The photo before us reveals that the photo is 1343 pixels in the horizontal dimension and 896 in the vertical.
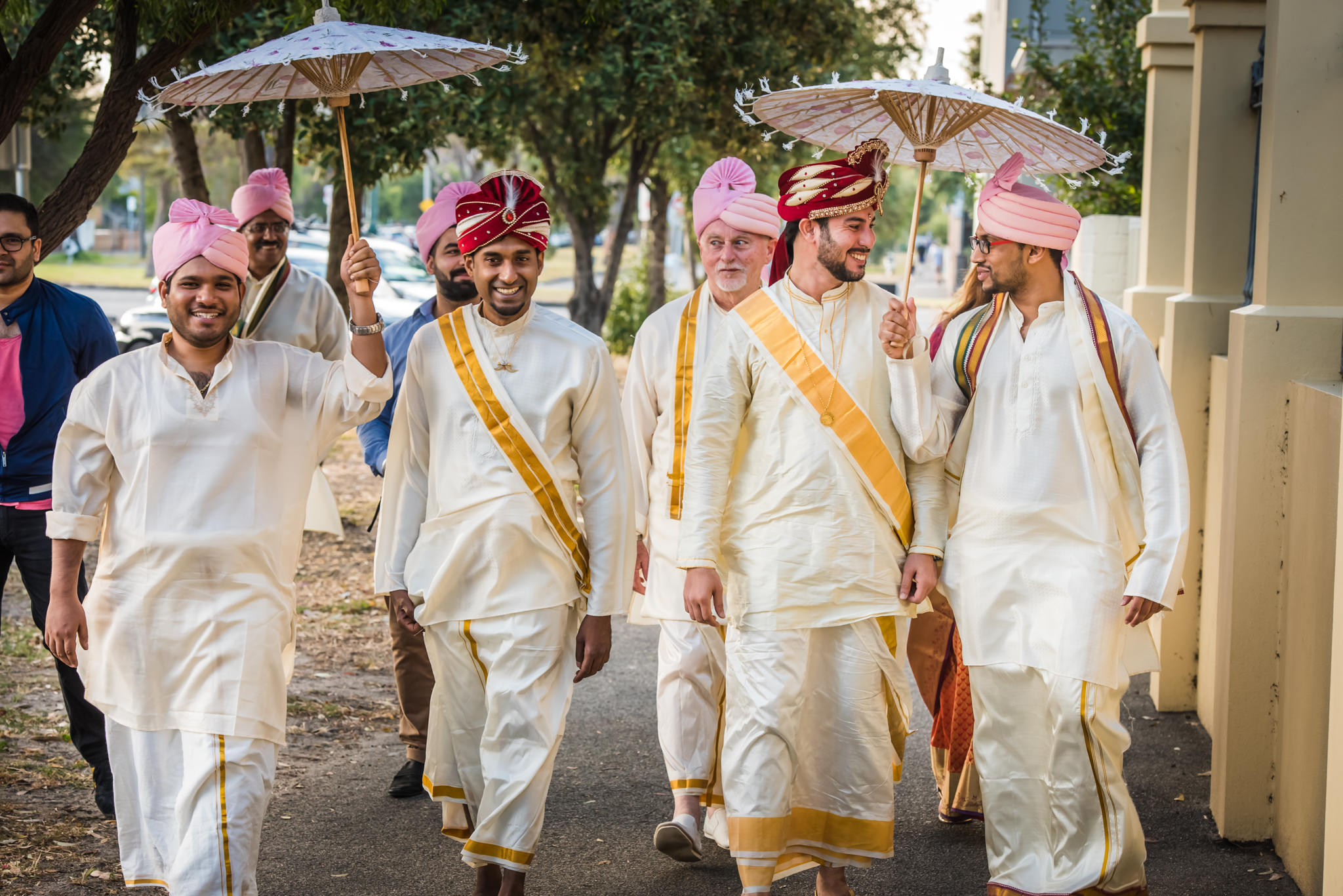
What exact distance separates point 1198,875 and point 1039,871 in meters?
0.90

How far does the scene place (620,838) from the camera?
5395mm

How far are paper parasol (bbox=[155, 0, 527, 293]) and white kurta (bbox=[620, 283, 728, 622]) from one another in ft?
3.96

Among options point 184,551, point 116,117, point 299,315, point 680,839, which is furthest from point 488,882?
point 116,117

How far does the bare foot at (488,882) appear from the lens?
4.58 meters

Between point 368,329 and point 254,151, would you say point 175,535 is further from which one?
point 254,151

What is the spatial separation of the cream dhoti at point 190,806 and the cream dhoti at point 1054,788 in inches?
86.9

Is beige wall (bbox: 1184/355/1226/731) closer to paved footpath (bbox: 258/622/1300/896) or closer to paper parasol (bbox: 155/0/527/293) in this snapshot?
paved footpath (bbox: 258/622/1300/896)

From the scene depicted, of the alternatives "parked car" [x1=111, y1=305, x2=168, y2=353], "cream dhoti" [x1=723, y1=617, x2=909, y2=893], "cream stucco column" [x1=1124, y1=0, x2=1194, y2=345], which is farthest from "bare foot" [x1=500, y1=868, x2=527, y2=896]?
"parked car" [x1=111, y1=305, x2=168, y2=353]

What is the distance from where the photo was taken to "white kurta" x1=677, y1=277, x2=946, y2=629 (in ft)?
14.8

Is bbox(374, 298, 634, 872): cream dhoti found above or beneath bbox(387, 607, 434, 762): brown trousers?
above

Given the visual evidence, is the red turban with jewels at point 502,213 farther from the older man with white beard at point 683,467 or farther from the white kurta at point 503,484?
the older man with white beard at point 683,467

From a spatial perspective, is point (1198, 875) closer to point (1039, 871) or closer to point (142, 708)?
point (1039, 871)

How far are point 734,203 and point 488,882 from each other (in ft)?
8.90

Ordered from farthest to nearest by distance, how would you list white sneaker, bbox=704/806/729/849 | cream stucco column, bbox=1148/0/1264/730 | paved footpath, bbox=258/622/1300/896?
cream stucco column, bbox=1148/0/1264/730
white sneaker, bbox=704/806/729/849
paved footpath, bbox=258/622/1300/896
